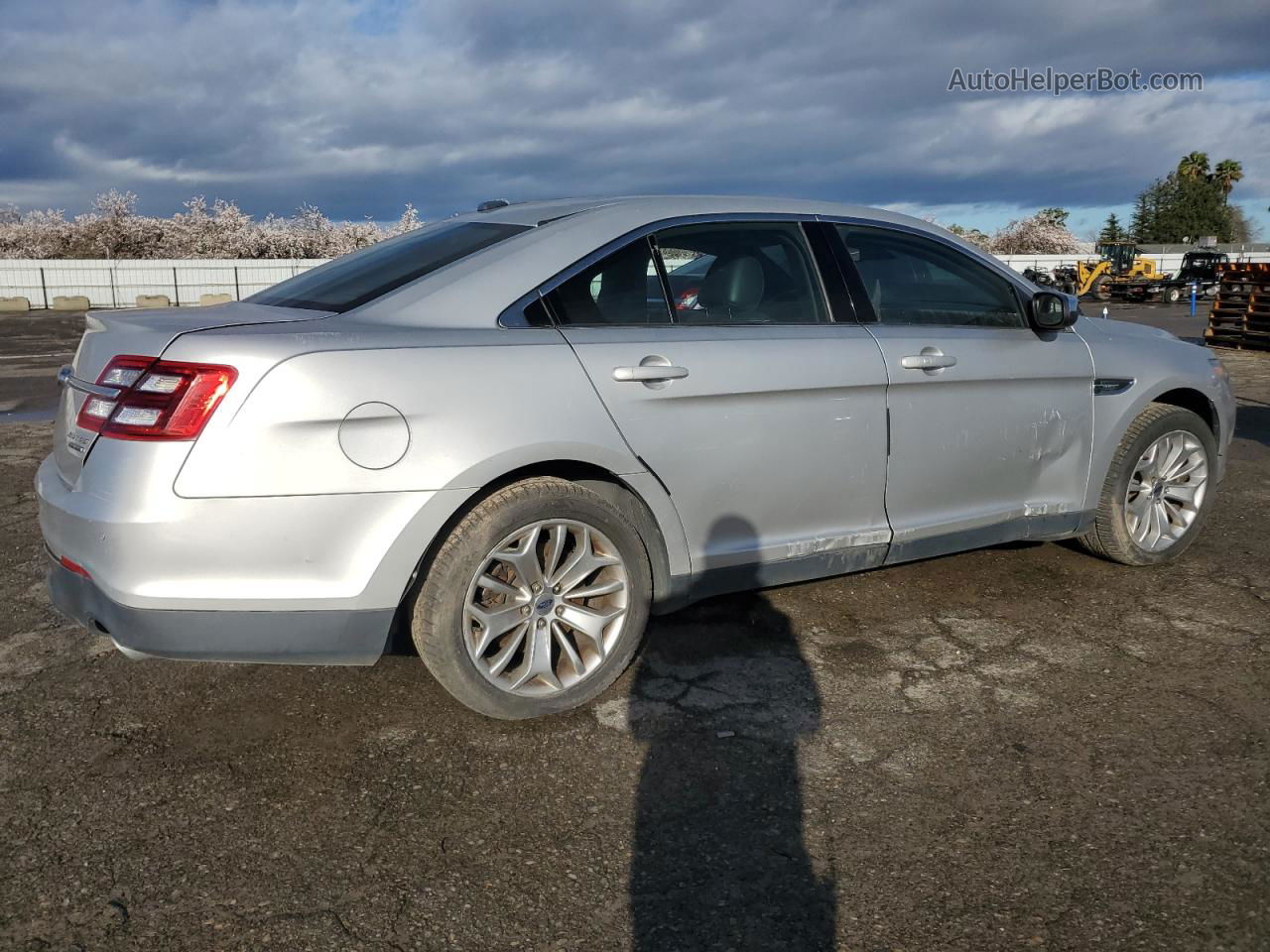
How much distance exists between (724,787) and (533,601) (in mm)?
800

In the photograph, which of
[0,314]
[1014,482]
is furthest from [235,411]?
[0,314]

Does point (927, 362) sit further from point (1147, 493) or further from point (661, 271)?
point (1147, 493)

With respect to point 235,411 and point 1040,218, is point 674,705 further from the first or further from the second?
point 1040,218

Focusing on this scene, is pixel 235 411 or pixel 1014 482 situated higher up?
pixel 235 411

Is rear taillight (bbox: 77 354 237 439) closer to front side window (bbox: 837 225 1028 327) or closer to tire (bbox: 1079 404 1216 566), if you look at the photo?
front side window (bbox: 837 225 1028 327)

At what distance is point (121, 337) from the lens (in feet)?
9.97

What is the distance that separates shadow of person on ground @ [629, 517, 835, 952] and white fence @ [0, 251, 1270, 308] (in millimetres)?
33736

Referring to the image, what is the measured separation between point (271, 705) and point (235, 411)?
115 centimetres

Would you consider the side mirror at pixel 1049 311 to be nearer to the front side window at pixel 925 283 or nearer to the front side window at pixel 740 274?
the front side window at pixel 925 283

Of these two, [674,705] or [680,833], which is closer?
[680,833]

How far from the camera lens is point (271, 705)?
3449 millimetres

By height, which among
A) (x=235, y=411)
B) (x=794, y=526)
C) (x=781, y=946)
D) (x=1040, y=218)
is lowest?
(x=781, y=946)

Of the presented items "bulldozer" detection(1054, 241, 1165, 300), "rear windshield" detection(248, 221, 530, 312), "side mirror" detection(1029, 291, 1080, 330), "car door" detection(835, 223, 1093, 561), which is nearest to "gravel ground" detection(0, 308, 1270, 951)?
"car door" detection(835, 223, 1093, 561)

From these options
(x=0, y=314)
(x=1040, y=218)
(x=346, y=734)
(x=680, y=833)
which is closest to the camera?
(x=680, y=833)
